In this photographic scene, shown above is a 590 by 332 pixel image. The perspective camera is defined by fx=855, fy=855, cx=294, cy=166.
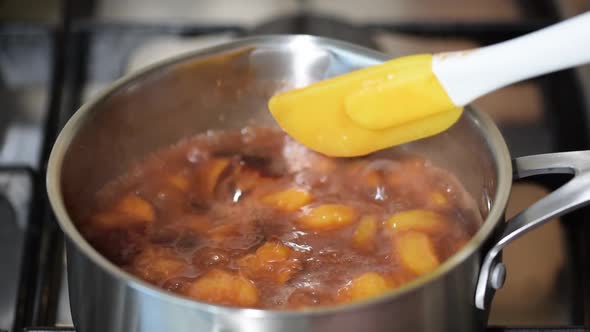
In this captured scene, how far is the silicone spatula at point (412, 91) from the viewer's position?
750 mm

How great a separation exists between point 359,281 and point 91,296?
24cm

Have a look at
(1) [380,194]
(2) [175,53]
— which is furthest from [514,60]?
(2) [175,53]

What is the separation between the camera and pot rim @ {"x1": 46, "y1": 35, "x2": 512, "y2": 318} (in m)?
0.64

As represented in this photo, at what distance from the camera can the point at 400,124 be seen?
0.87 meters

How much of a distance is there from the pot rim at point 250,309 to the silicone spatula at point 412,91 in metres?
0.06

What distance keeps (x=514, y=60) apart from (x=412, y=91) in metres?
0.11

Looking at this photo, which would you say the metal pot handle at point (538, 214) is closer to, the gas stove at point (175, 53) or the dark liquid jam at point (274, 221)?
the dark liquid jam at point (274, 221)

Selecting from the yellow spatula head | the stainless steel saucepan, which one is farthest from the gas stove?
the yellow spatula head

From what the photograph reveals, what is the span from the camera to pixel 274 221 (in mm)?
901

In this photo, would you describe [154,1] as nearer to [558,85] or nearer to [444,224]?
[558,85]

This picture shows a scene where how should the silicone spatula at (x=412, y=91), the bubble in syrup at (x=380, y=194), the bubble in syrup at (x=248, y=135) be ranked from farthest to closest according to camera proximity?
1. the bubble in syrup at (x=248, y=135)
2. the bubble in syrup at (x=380, y=194)
3. the silicone spatula at (x=412, y=91)

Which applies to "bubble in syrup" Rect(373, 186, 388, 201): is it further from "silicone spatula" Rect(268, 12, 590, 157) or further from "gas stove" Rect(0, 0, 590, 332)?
"gas stove" Rect(0, 0, 590, 332)

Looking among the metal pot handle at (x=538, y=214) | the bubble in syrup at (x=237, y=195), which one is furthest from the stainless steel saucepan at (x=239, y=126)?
the bubble in syrup at (x=237, y=195)

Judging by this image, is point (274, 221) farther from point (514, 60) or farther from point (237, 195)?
point (514, 60)
